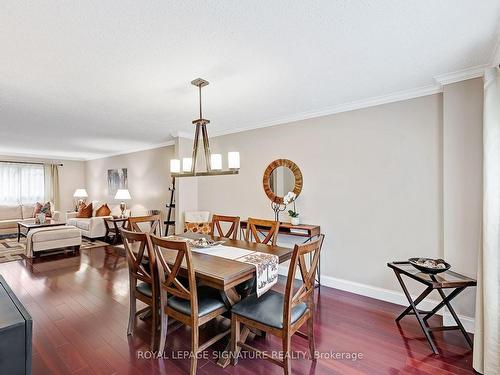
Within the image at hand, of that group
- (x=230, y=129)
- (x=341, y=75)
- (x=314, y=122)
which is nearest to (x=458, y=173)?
(x=341, y=75)

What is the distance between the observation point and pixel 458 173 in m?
2.46

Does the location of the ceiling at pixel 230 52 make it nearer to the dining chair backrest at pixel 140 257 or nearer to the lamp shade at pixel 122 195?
the dining chair backrest at pixel 140 257

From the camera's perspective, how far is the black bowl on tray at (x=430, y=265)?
7.29 ft

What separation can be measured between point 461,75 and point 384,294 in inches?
95.3

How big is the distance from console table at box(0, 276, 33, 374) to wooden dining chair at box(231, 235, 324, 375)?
4.03 feet

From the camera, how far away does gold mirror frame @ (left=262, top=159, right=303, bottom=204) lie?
12.1ft

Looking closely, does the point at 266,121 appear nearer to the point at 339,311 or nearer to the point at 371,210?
the point at 371,210

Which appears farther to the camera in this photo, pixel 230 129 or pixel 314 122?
pixel 230 129

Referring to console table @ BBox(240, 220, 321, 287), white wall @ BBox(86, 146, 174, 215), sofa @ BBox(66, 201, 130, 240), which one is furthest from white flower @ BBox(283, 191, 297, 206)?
sofa @ BBox(66, 201, 130, 240)

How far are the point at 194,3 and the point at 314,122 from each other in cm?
244

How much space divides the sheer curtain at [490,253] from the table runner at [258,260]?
1527 millimetres

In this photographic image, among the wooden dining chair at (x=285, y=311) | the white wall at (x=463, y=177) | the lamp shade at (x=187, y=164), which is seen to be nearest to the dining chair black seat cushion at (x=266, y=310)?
the wooden dining chair at (x=285, y=311)

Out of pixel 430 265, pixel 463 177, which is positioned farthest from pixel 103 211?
pixel 463 177

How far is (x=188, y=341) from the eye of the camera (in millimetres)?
2275
